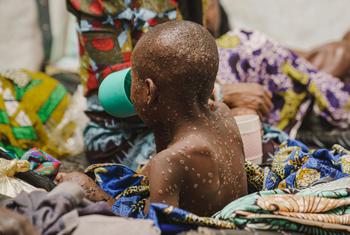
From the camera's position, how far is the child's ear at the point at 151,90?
1.74 m

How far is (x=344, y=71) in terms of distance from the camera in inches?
148

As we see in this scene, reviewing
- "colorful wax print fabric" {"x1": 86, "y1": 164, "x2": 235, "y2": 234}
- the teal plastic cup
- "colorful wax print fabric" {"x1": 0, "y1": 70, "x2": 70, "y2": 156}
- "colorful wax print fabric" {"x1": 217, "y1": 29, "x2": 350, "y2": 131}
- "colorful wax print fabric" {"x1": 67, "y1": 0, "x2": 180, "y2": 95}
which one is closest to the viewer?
"colorful wax print fabric" {"x1": 86, "y1": 164, "x2": 235, "y2": 234}

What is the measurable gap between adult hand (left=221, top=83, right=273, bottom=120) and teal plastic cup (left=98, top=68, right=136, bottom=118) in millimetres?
895

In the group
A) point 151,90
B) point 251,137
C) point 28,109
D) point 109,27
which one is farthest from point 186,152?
point 28,109

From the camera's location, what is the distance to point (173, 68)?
67.3 inches

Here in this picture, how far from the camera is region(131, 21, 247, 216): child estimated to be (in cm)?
170

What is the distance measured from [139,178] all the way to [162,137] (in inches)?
11.5

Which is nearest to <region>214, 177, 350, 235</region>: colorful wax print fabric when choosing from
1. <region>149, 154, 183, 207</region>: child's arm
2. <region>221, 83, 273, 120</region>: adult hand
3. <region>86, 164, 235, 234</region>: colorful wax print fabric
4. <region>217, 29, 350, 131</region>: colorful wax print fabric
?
<region>86, 164, 235, 234</region>: colorful wax print fabric

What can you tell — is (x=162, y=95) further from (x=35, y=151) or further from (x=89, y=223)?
(x=35, y=151)

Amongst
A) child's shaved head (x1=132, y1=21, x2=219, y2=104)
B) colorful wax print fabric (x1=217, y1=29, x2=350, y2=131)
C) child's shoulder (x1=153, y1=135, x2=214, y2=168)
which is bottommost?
colorful wax print fabric (x1=217, y1=29, x2=350, y2=131)

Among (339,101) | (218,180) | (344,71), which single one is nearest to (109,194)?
(218,180)

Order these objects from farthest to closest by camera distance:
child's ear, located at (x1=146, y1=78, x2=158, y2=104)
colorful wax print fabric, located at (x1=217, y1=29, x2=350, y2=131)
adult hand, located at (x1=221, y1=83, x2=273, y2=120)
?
colorful wax print fabric, located at (x1=217, y1=29, x2=350, y2=131), adult hand, located at (x1=221, y1=83, x2=273, y2=120), child's ear, located at (x1=146, y1=78, x2=158, y2=104)

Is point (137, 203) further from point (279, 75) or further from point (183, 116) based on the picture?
point (279, 75)

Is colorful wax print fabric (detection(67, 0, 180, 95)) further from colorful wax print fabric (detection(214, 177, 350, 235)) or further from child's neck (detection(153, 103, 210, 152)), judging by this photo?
colorful wax print fabric (detection(214, 177, 350, 235))
